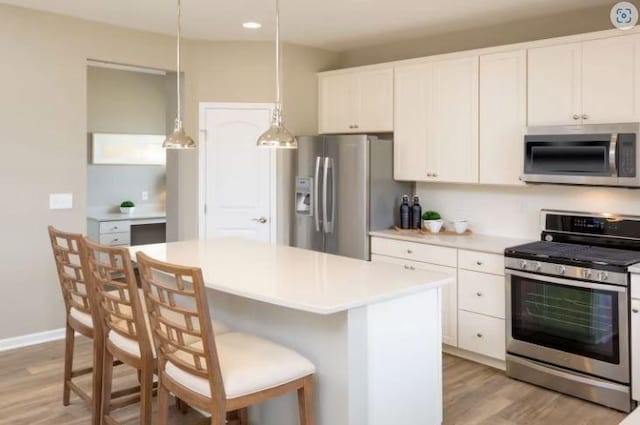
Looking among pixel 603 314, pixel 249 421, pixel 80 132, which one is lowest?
pixel 249 421

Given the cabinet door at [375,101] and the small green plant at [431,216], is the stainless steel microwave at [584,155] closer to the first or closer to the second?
the small green plant at [431,216]

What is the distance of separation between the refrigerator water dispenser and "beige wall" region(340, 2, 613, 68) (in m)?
1.40

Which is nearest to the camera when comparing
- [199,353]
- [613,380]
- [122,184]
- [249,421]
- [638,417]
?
[638,417]

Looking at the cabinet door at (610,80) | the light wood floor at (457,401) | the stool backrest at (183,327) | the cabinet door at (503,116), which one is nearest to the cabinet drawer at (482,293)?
the light wood floor at (457,401)

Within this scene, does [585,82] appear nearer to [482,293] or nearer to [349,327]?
[482,293]

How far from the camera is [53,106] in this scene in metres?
4.48

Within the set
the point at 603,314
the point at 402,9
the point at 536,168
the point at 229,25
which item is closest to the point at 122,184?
the point at 229,25

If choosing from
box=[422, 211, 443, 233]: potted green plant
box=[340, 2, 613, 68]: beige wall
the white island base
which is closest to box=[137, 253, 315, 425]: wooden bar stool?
the white island base

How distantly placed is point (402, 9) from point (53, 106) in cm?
283

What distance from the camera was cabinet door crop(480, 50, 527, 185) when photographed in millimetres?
4090

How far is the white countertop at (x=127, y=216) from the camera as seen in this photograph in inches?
258

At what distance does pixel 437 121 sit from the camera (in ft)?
15.2

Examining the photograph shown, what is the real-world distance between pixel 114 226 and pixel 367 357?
4.87 m

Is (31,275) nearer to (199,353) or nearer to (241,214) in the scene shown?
(241,214)
